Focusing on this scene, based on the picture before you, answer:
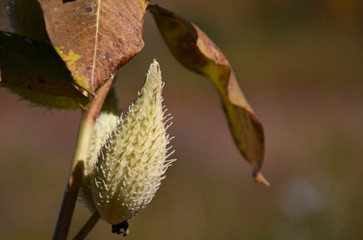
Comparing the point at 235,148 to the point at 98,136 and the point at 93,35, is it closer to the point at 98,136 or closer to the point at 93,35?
the point at 98,136

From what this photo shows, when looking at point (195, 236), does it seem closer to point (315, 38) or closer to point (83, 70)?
point (83, 70)

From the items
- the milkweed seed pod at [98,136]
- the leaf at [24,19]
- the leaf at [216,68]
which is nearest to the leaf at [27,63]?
the leaf at [24,19]

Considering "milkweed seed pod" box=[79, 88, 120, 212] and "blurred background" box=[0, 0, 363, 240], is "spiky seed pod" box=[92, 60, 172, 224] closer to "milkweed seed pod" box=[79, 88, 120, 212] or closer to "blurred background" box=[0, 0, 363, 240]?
"milkweed seed pod" box=[79, 88, 120, 212]

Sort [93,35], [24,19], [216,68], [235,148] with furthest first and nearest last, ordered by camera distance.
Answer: [235,148] → [216,68] → [24,19] → [93,35]

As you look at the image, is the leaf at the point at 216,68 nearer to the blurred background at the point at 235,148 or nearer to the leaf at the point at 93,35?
the leaf at the point at 93,35

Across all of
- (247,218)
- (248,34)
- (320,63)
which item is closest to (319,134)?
(247,218)

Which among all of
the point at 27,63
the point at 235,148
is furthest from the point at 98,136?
the point at 235,148
